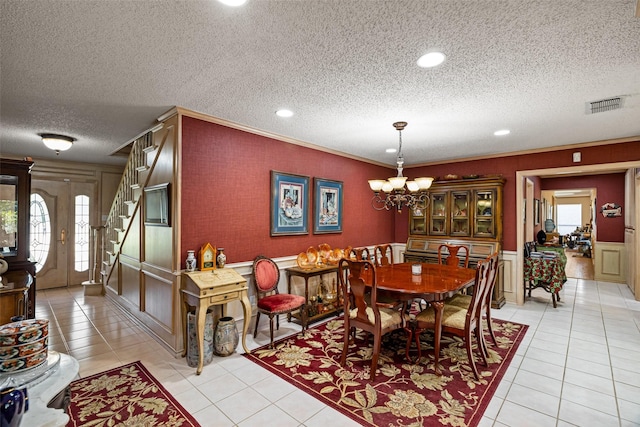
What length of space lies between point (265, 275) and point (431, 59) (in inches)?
112

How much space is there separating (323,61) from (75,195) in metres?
6.43

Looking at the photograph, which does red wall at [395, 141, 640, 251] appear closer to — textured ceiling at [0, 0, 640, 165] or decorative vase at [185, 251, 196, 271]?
textured ceiling at [0, 0, 640, 165]

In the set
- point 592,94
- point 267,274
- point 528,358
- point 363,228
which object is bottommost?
point 528,358

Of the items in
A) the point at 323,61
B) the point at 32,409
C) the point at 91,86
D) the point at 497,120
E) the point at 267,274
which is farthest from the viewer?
the point at 267,274

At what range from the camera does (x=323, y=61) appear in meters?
2.11

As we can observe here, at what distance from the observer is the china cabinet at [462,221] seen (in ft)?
16.2

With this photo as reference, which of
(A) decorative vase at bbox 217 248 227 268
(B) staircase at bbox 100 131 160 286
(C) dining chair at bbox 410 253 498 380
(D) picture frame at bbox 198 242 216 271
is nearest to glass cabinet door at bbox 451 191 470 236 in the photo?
(C) dining chair at bbox 410 253 498 380

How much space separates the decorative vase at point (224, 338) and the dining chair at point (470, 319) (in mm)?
1868

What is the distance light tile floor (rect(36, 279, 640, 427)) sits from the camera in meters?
2.17

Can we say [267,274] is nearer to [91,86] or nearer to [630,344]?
[91,86]

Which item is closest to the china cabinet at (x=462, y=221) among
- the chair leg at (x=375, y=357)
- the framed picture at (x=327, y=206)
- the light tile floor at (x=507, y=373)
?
the light tile floor at (x=507, y=373)

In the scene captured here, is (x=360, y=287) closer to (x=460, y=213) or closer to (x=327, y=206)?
(x=327, y=206)

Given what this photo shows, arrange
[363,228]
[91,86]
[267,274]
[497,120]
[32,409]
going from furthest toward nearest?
1. [363,228]
2. [267,274]
3. [497,120]
4. [91,86]
5. [32,409]

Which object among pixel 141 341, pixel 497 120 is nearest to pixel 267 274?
pixel 141 341
